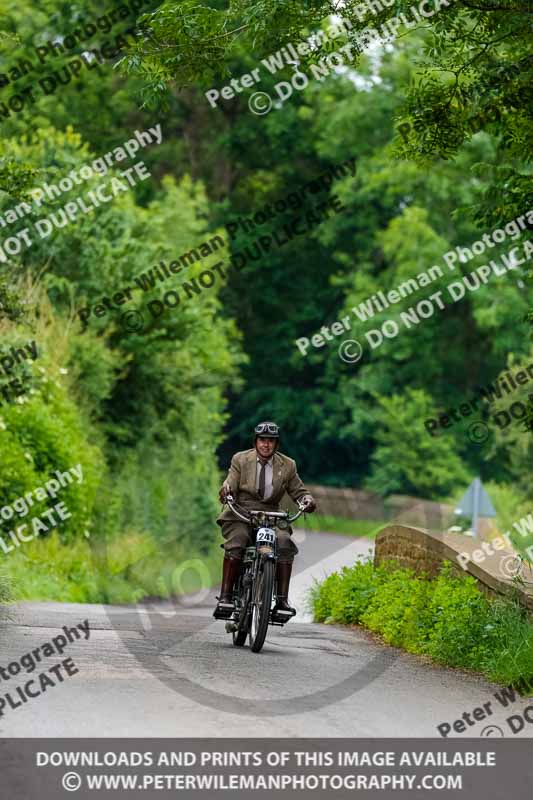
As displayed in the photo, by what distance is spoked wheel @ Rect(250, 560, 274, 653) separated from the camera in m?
12.3

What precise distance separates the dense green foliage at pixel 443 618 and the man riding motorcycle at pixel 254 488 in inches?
60.3

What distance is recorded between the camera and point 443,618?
13156 mm

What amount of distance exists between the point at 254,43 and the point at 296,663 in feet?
16.4

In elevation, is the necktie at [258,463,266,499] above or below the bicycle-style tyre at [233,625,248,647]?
above

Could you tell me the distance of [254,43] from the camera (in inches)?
474

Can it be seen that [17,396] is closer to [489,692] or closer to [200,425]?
[489,692]
